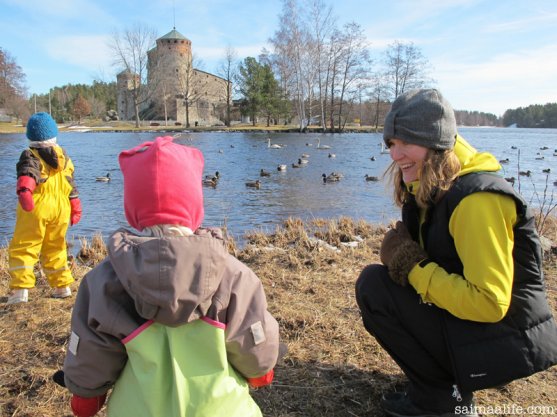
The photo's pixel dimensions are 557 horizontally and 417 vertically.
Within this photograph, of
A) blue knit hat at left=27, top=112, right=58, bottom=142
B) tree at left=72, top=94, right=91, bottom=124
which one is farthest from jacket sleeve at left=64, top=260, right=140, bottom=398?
tree at left=72, top=94, right=91, bottom=124

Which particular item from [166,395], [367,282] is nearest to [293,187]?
[367,282]

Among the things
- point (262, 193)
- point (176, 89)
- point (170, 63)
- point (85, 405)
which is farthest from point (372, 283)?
point (170, 63)

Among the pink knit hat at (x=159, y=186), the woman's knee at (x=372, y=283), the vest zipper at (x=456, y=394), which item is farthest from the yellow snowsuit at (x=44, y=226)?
the vest zipper at (x=456, y=394)

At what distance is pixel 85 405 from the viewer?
5.07 ft

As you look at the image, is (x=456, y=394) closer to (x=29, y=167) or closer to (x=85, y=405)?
(x=85, y=405)

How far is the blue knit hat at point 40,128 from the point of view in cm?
350

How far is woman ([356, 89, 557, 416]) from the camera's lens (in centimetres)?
170

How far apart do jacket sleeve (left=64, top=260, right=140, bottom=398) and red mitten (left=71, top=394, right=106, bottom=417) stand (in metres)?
0.09

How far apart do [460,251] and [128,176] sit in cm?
126

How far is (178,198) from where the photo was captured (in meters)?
1.43

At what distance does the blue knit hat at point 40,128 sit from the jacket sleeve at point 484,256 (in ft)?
10.3

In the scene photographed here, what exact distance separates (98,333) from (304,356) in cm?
145

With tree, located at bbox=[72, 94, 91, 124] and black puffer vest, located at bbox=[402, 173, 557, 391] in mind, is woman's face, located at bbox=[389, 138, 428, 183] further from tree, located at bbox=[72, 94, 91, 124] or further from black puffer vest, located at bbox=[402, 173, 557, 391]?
tree, located at bbox=[72, 94, 91, 124]

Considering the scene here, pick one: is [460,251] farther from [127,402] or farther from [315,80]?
[315,80]
